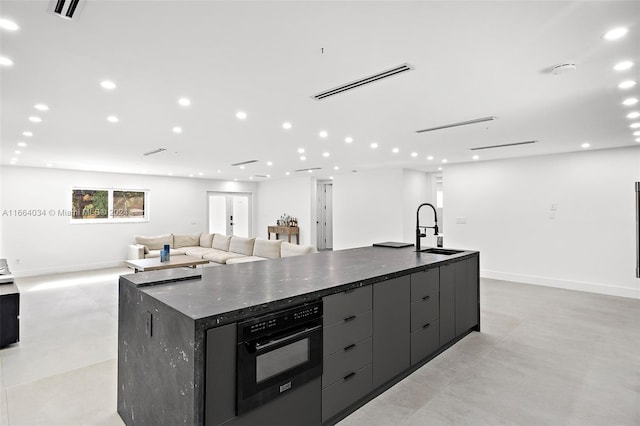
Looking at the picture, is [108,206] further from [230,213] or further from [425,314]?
[425,314]

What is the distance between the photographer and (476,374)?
2.76 m

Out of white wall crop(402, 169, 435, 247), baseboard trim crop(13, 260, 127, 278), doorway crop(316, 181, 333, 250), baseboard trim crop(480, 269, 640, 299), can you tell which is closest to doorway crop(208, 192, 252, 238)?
doorway crop(316, 181, 333, 250)

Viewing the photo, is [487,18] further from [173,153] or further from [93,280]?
[93,280]

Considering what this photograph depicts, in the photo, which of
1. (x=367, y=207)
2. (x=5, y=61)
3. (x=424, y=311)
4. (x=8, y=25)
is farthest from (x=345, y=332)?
(x=367, y=207)

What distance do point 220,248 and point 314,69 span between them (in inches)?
259

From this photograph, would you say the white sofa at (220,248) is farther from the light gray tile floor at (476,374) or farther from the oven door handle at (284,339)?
the oven door handle at (284,339)

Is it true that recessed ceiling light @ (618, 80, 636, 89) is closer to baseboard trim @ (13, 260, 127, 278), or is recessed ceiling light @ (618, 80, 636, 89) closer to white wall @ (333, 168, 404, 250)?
white wall @ (333, 168, 404, 250)

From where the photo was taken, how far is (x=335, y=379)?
6.79 ft

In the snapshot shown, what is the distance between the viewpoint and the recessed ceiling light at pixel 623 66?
95.3 inches

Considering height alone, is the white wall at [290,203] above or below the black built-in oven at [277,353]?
above

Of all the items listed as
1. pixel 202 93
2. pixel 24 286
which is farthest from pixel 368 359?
pixel 24 286

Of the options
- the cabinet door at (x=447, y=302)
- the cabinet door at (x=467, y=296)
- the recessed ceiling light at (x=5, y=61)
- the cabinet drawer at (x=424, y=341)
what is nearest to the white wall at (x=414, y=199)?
the cabinet door at (x=467, y=296)

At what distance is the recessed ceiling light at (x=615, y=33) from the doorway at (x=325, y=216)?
29.6ft

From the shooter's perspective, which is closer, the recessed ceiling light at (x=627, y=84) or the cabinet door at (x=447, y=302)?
the recessed ceiling light at (x=627, y=84)
